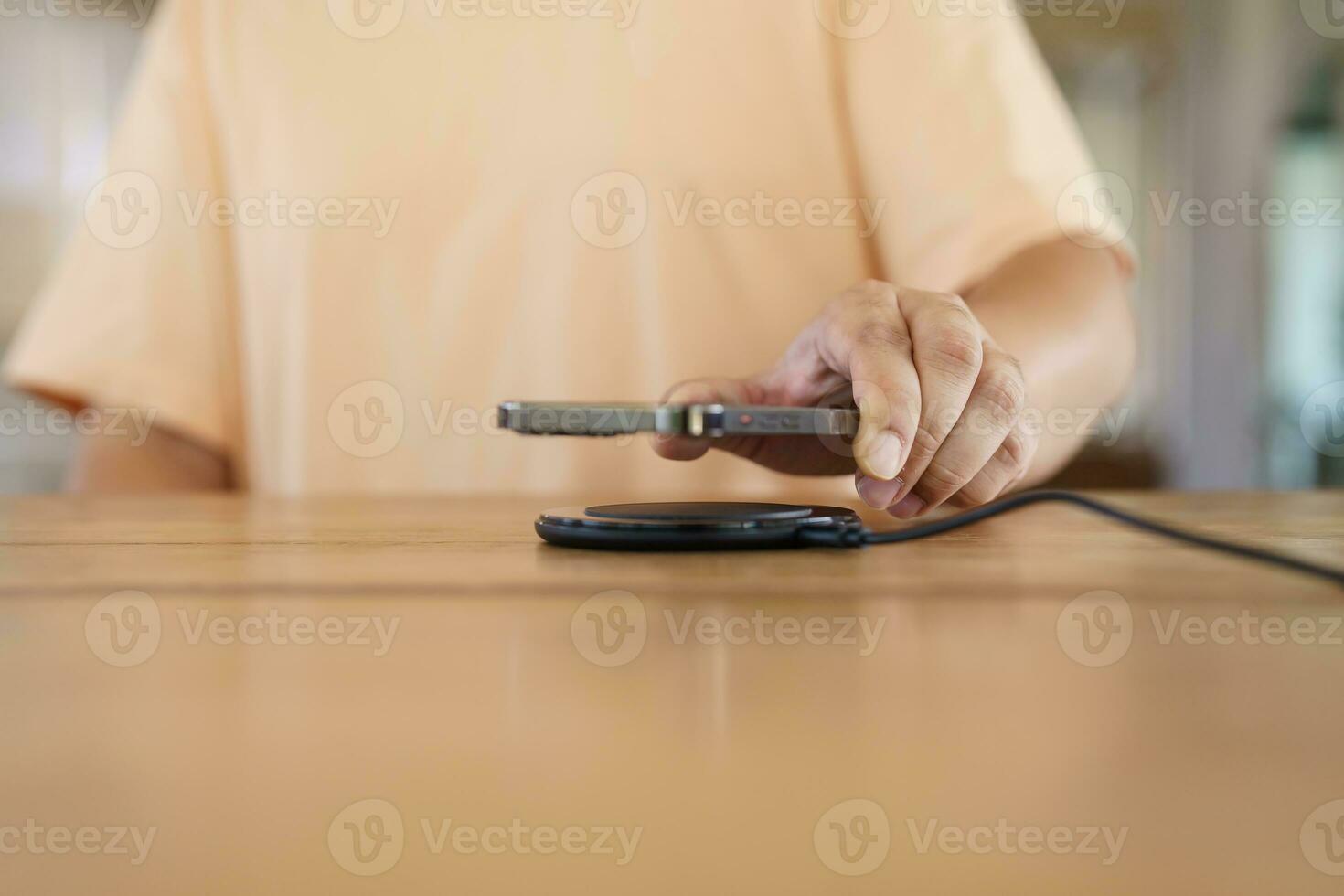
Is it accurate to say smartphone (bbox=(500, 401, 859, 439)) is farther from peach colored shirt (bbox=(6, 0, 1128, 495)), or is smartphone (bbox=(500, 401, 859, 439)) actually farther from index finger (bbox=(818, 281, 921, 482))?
peach colored shirt (bbox=(6, 0, 1128, 495))

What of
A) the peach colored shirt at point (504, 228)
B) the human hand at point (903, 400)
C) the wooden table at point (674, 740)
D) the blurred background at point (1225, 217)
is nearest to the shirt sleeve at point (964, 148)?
the peach colored shirt at point (504, 228)

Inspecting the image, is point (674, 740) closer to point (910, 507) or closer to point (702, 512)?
point (702, 512)

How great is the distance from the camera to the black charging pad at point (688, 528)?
427 millimetres

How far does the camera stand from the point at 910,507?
0.56m

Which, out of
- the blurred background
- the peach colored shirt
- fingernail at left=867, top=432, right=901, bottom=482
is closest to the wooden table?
fingernail at left=867, top=432, right=901, bottom=482

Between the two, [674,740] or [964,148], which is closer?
[674,740]

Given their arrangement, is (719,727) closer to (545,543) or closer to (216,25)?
(545,543)

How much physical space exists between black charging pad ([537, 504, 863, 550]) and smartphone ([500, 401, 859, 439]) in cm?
4

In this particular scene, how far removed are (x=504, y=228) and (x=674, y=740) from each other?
92 cm

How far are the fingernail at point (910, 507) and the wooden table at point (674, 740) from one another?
225mm

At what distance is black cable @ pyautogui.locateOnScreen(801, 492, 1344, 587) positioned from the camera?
335 mm

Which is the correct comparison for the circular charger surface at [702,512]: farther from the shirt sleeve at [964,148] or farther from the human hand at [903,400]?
the shirt sleeve at [964,148]

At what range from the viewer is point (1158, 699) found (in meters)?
0.21

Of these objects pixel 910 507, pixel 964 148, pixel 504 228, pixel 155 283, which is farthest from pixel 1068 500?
pixel 155 283
